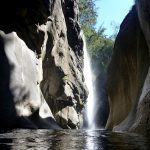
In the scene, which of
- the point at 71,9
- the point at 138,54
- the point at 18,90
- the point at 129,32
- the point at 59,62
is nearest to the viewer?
the point at 18,90

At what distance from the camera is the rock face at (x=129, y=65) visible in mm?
16375

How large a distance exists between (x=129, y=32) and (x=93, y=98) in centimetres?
2396

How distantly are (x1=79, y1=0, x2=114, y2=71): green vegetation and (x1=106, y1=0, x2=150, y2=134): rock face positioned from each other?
23.5m

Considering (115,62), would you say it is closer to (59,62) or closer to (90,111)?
(59,62)

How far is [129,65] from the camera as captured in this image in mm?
19531

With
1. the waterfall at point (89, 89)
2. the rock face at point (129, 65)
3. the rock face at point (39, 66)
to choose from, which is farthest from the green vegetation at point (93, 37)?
the rock face at point (129, 65)

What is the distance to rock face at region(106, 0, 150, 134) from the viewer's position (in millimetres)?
16375

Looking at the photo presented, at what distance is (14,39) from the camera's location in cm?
1814

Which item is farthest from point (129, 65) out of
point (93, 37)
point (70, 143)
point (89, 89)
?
point (93, 37)

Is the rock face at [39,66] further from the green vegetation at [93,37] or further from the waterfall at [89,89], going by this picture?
the green vegetation at [93,37]

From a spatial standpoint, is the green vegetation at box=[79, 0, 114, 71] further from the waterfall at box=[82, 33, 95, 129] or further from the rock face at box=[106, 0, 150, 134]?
the rock face at box=[106, 0, 150, 134]

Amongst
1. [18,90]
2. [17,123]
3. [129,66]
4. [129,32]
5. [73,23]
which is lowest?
[17,123]

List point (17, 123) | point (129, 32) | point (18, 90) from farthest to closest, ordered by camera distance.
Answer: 1. point (129, 32)
2. point (18, 90)
3. point (17, 123)

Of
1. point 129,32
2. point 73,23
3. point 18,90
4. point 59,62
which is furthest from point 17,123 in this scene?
point 73,23
